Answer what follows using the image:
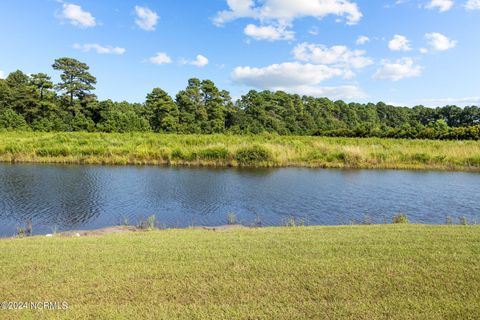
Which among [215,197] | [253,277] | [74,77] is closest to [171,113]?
[74,77]

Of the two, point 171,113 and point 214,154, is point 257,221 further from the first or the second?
point 171,113

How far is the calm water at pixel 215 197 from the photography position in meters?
11.3

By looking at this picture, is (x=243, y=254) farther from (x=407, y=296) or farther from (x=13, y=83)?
(x=13, y=83)

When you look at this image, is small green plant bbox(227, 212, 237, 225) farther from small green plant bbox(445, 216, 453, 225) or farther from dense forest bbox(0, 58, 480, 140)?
dense forest bbox(0, 58, 480, 140)

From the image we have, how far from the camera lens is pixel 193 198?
555 inches

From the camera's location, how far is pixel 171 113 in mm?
47625

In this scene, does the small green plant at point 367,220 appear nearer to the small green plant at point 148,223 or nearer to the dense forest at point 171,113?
the small green plant at point 148,223

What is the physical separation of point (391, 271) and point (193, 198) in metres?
10.2

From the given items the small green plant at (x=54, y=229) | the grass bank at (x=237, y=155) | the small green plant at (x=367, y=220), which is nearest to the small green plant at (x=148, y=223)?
the small green plant at (x=54, y=229)

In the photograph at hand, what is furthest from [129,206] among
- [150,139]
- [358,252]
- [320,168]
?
[150,139]

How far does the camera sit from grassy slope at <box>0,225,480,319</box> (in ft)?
12.4

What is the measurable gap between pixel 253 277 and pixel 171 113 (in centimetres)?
4482

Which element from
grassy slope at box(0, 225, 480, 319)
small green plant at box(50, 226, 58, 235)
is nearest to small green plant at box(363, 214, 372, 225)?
grassy slope at box(0, 225, 480, 319)

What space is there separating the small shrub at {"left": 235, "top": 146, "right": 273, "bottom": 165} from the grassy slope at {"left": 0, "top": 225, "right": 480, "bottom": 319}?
60.7 ft
